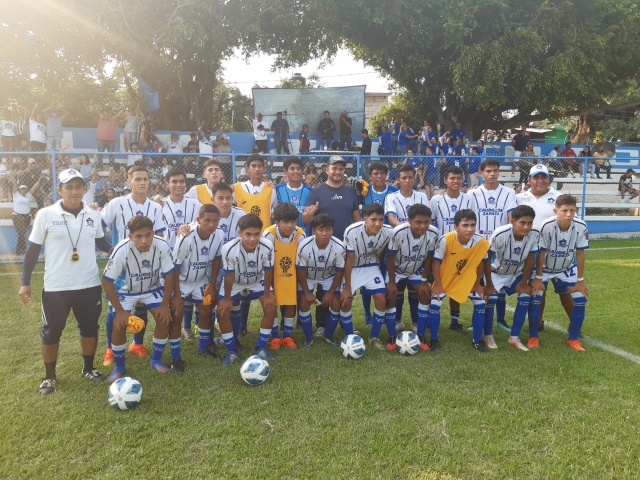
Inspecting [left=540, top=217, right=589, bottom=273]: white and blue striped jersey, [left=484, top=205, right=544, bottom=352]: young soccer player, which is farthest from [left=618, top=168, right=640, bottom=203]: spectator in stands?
[left=484, top=205, right=544, bottom=352]: young soccer player

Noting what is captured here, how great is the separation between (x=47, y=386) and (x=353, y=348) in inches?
108

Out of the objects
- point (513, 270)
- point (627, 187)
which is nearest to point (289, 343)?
point (513, 270)

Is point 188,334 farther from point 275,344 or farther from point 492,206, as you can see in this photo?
point 492,206

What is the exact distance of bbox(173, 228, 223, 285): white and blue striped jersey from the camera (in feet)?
15.7

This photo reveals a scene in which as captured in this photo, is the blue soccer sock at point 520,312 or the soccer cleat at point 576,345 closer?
the soccer cleat at point 576,345

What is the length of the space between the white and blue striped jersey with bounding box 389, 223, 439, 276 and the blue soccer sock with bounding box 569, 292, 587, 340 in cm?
166

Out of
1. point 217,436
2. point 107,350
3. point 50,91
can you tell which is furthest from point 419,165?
point 50,91

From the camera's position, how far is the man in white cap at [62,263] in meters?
4.14

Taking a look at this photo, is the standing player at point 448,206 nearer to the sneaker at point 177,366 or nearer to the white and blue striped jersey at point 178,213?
the white and blue striped jersey at point 178,213

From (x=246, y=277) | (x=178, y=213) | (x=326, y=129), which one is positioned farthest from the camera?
(x=326, y=129)

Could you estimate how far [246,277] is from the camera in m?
4.92

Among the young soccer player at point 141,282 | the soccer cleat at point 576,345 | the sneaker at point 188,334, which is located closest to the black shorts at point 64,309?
the young soccer player at point 141,282

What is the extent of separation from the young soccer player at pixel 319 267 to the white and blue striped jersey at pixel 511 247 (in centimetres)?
167

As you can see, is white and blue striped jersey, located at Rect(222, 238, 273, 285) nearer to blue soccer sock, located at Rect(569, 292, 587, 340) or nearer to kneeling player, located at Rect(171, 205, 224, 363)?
kneeling player, located at Rect(171, 205, 224, 363)
